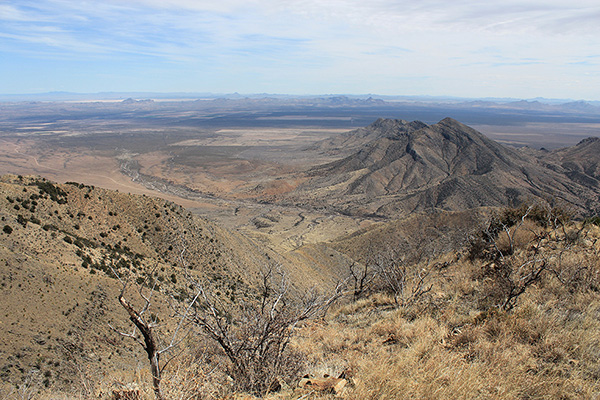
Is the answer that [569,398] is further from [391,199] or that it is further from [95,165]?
[95,165]

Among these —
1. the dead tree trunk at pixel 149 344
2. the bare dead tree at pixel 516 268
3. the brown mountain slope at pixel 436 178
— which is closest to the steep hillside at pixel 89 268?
the dead tree trunk at pixel 149 344

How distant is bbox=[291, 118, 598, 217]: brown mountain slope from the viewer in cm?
5875

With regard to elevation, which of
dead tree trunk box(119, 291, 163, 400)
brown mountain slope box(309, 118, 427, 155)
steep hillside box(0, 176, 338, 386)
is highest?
brown mountain slope box(309, 118, 427, 155)

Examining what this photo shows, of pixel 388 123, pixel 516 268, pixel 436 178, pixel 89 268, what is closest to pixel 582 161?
pixel 436 178

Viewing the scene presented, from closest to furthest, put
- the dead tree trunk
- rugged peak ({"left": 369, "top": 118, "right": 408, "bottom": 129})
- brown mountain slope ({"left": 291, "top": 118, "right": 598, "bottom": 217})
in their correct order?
the dead tree trunk
brown mountain slope ({"left": 291, "top": 118, "right": 598, "bottom": 217})
rugged peak ({"left": 369, "top": 118, "right": 408, "bottom": 129})

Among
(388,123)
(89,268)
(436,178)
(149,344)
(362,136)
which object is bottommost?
(436,178)

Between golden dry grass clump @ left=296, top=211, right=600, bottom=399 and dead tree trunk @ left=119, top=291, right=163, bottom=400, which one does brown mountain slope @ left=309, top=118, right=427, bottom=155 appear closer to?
golden dry grass clump @ left=296, top=211, right=600, bottom=399

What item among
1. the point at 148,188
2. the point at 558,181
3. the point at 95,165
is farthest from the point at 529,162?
the point at 95,165

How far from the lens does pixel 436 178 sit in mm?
73688

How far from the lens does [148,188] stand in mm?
73750

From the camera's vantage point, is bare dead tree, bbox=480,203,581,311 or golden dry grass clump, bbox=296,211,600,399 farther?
bare dead tree, bbox=480,203,581,311

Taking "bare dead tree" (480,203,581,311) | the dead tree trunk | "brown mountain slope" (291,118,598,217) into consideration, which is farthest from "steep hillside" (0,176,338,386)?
"brown mountain slope" (291,118,598,217)

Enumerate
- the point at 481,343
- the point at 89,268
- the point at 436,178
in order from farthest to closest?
the point at 436,178 < the point at 89,268 < the point at 481,343

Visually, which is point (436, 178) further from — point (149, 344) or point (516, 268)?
point (149, 344)
